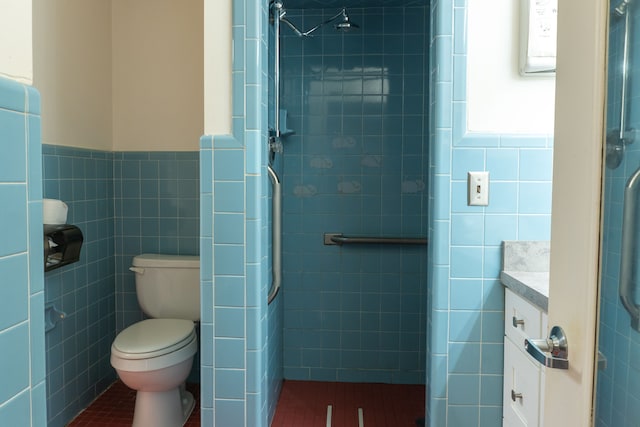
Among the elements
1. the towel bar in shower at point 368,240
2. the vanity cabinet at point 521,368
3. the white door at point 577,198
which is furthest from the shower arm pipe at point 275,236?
the white door at point 577,198

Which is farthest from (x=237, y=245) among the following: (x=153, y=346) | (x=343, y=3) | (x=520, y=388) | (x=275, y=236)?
(x=343, y=3)

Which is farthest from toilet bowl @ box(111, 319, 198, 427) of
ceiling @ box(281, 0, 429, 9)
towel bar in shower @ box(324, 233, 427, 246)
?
ceiling @ box(281, 0, 429, 9)

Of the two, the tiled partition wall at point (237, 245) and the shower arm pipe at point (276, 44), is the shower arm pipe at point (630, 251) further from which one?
the shower arm pipe at point (276, 44)

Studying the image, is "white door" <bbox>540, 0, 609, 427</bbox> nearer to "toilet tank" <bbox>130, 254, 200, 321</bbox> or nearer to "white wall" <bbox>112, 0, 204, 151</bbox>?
"toilet tank" <bbox>130, 254, 200, 321</bbox>

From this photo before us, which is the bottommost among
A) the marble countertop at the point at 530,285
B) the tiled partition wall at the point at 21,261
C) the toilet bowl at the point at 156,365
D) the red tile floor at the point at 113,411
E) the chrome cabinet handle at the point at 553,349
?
the red tile floor at the point at 113,411

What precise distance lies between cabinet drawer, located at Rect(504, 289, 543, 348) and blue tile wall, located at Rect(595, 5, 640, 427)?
72 cm

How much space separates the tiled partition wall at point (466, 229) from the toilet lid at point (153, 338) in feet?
3.74

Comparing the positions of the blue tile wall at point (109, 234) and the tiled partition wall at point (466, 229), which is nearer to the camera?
the tiled partition wall at point (466, 229)

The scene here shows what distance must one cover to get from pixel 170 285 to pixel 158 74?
45.6 inches

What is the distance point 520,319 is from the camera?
5.26 feet

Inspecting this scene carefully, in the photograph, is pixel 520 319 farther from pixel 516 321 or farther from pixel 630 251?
pixel 630 251

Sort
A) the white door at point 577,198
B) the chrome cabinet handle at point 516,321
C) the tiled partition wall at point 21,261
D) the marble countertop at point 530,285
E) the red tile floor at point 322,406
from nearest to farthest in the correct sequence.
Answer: the tiled partition wall at point 21,261
the white door at point 577,198
the marble countertop at point 530,285
the chrome cabinet handle at point 516,321
the red tile floor at point 322,406

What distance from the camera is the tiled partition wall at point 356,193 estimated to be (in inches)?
108

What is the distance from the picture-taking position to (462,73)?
1736 mm
